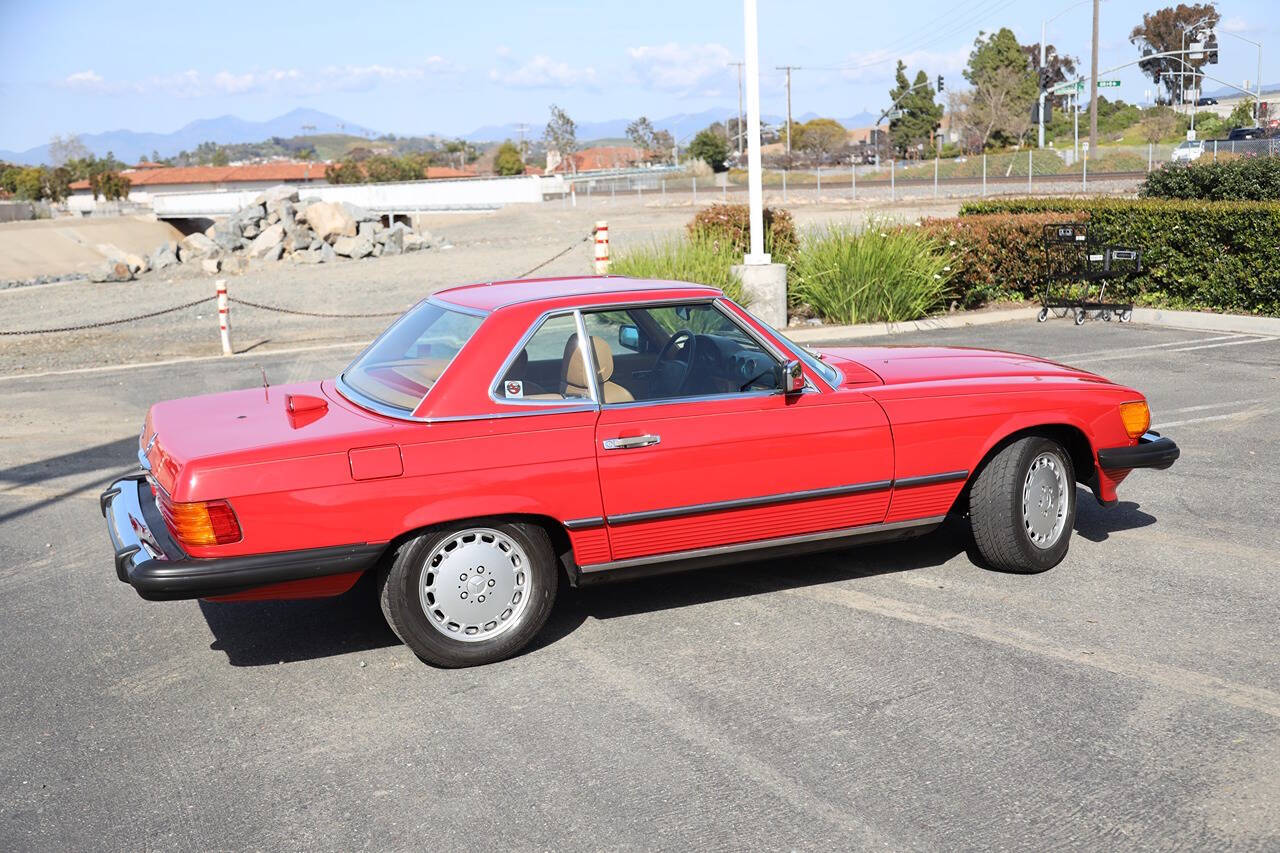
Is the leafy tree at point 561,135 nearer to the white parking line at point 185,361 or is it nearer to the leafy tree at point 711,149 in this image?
the leafy tree at point 711,149

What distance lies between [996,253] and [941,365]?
37.7 feet

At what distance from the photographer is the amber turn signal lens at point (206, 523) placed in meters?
4.53

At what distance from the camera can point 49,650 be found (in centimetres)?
537

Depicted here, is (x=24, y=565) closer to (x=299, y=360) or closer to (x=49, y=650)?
(x=49, y=650)

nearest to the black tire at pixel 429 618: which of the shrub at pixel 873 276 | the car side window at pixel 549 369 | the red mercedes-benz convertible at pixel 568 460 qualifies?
the red mercedes-benz convertible at pixel 568 460

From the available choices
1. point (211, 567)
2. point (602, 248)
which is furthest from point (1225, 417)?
point (602, 248)

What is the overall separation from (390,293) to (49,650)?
21002 mm

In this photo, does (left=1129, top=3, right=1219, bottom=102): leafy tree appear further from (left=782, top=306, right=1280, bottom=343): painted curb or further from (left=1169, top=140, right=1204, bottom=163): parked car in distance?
(left=782, top=306, right=1280, bottom=343): painted curb

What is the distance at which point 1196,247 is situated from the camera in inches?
615

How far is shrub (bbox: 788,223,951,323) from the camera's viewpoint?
15.4m

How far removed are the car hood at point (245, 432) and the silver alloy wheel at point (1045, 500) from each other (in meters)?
3.06

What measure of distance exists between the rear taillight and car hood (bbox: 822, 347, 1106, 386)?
295cm

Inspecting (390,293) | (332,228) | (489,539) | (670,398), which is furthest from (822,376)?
(332,228)

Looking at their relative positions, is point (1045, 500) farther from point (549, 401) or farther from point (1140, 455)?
point (549, 401)
